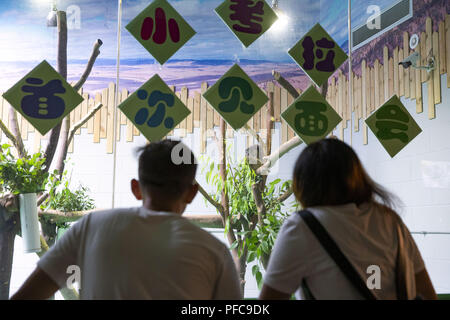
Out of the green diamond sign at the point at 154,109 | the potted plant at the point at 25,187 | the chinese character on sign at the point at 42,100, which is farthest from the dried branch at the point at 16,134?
the green diamond sign at the point at 154,109

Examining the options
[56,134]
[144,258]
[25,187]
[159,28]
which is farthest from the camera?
[56,134]

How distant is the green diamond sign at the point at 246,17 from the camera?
5.85 feet

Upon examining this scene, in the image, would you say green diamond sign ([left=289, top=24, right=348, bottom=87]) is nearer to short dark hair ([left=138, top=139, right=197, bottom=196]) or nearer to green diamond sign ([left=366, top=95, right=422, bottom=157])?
green diamond sign ([left=366, top=95, right=422, bottom=157])

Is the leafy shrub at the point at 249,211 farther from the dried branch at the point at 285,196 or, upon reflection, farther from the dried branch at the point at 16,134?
the dried branch at the point at 16,134

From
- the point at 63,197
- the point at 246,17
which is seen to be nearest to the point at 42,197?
the point at 63,197

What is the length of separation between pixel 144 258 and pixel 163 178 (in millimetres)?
179

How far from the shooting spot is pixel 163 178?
94 cm

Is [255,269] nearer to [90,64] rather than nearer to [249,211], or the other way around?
[249,211]

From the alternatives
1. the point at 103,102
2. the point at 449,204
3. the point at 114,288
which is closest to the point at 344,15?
the point at 449,204

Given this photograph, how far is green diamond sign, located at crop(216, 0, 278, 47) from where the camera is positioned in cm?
178

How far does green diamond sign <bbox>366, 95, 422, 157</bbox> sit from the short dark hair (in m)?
1.27

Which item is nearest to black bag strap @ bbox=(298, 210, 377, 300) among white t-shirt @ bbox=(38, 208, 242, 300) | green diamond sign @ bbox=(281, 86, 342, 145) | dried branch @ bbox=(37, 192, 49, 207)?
white t-shirt @ bbox=(38, 208, 242, 300)

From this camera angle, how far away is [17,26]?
2.02 meters
